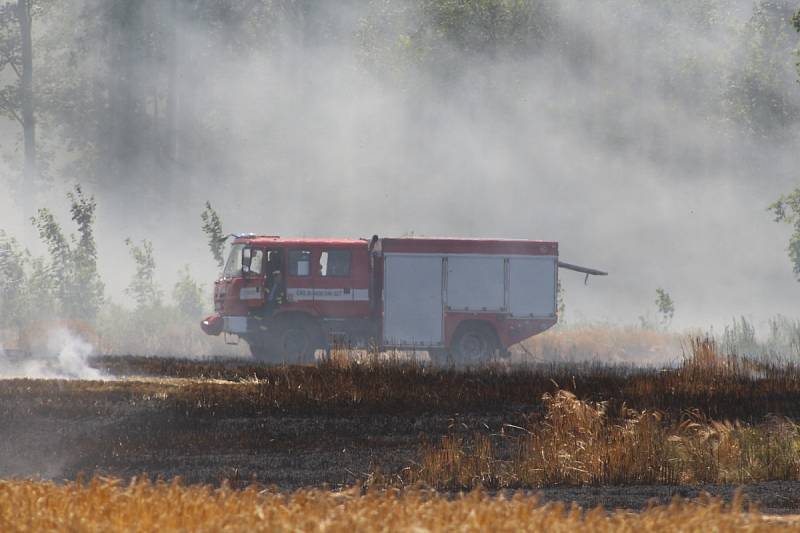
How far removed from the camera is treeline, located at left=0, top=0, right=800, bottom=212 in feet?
178

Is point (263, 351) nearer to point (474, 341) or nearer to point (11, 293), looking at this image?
point (474, 341)

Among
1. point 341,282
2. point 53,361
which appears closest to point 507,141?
point 341,282

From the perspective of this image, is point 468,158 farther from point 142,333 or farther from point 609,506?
point 609,506

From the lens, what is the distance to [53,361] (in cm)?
2548

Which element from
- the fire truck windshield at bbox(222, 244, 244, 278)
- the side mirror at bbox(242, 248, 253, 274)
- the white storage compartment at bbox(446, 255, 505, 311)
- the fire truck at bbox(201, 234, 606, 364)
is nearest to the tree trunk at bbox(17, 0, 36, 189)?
the fire truck windshield at bbox(222, 244, 244, 278)

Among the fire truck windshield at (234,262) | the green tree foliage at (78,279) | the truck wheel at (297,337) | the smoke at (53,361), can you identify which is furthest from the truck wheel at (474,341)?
the green tree foliage at (78,279)

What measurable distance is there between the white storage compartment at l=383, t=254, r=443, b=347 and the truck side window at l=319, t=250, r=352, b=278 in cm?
86

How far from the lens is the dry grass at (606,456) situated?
15.0 m

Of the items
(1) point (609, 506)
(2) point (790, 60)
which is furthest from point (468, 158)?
(1) point (609, 506)

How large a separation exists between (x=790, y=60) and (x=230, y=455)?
43.7m

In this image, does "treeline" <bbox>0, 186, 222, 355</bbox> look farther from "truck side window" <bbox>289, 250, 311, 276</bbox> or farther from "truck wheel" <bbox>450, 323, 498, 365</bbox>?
"truck wheel" <bbox>450, 323, 498, 365</bbox>

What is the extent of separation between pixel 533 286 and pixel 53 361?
35.8 ft

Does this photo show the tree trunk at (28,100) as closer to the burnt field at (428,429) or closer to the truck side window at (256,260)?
the truck side window at (256,260)

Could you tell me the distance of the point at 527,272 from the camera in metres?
30.7
